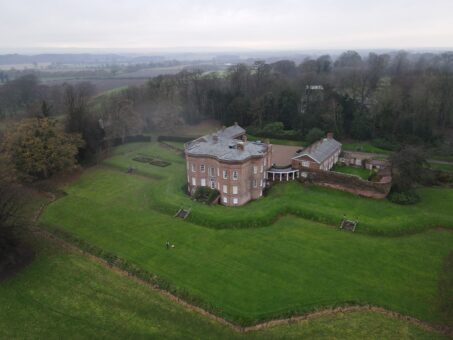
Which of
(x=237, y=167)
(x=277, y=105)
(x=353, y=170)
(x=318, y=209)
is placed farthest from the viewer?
(x=277, y=105)

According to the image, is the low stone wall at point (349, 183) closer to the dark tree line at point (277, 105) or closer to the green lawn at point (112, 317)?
the green lawn at point (112, 317)

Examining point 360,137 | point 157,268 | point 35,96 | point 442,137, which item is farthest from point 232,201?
point 35,96

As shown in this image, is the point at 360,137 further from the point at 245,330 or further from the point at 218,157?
the point at 245,330

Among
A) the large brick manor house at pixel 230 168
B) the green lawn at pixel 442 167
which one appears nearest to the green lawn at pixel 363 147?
the green lawn at pixel 442 167

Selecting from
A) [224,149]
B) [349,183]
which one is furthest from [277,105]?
[349,183]

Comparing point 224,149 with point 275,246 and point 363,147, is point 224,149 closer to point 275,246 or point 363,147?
point 275,246

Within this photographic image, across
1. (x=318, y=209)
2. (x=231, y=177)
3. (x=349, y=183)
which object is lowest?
(x=318, y=209)

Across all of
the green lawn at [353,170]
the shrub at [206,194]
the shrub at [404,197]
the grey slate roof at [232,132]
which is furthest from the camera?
the grey slate roof at [232,132]
